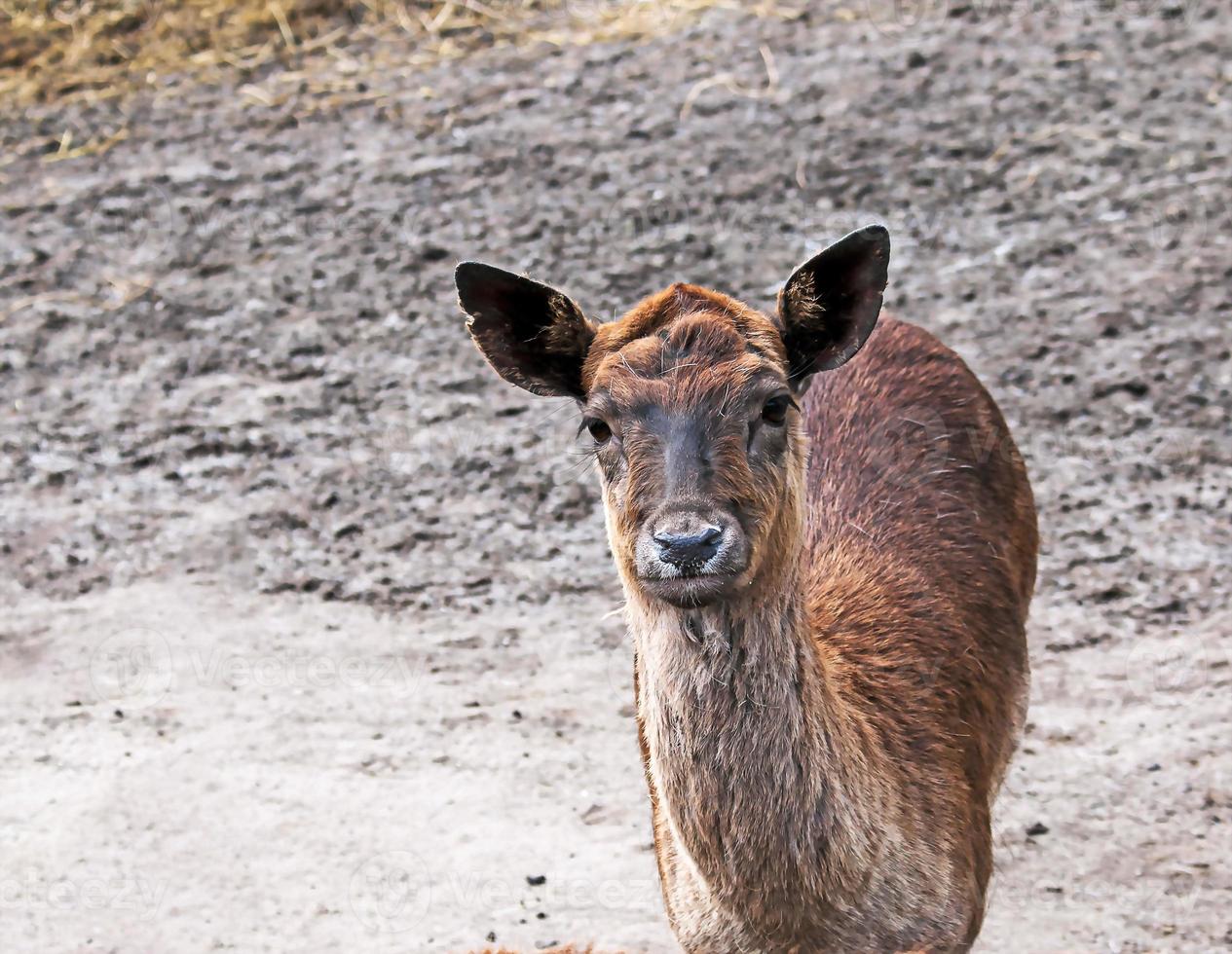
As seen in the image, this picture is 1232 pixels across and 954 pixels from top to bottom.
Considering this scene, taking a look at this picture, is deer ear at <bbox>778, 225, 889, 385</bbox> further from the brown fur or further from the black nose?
the black nose

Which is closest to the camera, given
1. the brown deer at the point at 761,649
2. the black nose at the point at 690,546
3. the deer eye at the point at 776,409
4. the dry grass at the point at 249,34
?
the black nose at the point at 690,546

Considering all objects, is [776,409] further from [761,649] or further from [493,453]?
[493,453]

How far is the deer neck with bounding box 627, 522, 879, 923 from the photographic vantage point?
167 inches

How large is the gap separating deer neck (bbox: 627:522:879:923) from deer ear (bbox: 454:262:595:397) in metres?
0.84

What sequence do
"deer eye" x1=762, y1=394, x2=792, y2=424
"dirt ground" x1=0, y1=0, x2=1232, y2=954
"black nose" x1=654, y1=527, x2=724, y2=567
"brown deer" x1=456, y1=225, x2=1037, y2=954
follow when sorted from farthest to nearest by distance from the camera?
"dirt ground" x1=0, y1=0, x2=1232, y2=954 < "deer eye" x1=762, y1=394, x2=792, y2=424 < "brown deer" x1=456, y1=225, x2=1037, y2=954 < "black nose" x1=654, y1=527, x2=724, y2=567

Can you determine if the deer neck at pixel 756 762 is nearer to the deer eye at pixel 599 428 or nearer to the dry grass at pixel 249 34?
the deer eye at pixel 599 428

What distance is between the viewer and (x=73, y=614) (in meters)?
8.05

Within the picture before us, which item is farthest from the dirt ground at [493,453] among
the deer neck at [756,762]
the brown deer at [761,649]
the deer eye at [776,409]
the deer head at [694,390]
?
the deer eye at [776,409]

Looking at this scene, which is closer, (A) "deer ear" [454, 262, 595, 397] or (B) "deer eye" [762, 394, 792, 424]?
(B) "deer eye" [762, 394, 792, 424]

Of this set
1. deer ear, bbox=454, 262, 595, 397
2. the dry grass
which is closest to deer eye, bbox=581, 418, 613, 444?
deer ear, bbox=454, 262, 595, 397

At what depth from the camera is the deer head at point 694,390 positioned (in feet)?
13.1

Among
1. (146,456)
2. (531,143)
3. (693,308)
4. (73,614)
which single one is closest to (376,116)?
(531,143)

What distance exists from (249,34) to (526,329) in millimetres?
9174

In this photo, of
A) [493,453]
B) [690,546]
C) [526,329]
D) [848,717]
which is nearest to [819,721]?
[848,717]
